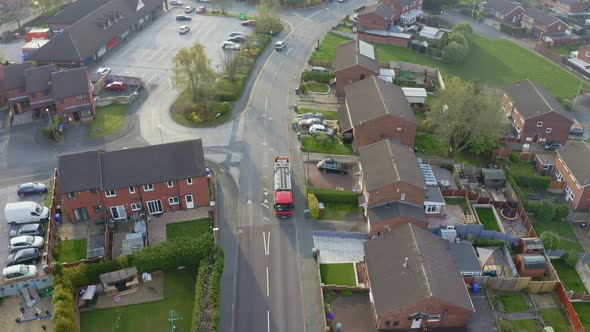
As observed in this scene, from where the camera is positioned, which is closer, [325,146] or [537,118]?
[325,146]

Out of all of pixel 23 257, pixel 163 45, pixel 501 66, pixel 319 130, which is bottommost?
pixel 501 66

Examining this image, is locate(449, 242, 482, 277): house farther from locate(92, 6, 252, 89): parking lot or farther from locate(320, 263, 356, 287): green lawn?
locate(92, 6, 252, 89): parking lot

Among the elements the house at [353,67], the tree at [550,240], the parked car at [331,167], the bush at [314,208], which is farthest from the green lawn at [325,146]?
the tree at [550,240]

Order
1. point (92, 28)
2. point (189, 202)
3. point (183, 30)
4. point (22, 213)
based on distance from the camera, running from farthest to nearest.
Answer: point (183, 30), point (92, 28), point (189, 202), point (22, 213)

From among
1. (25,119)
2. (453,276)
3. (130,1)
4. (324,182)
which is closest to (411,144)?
(324,182)

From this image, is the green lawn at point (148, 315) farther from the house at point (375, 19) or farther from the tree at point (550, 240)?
the house at point (375, 19)

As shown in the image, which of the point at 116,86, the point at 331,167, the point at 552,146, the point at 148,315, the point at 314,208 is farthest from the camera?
the point at 116,86

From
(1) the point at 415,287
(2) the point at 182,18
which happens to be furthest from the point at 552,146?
(2) the point at 182,18

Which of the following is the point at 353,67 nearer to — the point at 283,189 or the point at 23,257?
the point at 283,189
